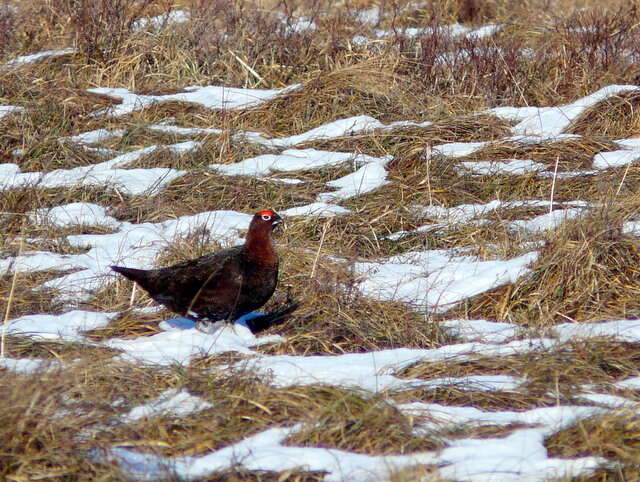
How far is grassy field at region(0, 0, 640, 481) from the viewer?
3.02m

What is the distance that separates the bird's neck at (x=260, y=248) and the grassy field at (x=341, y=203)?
0.94 feet

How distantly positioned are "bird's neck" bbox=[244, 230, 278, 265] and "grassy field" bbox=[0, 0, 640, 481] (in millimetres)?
285

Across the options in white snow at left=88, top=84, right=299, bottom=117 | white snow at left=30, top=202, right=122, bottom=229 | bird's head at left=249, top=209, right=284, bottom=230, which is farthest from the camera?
white snow at left=88, top=84, right=299, bottom=117

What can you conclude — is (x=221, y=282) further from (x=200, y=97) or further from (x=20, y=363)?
(x=200, y=97)

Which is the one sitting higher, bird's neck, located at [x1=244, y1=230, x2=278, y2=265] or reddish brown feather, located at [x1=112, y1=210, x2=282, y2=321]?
bird's neck, located at [x1=244, y1=230, x2=278, y2=265]

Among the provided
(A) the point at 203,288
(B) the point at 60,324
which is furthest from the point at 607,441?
(B) the point at 60,324

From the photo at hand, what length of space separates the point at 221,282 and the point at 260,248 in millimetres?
251

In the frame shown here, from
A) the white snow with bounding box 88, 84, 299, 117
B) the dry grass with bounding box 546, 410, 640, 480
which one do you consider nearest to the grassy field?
the dry grass with bounding box 546, 410, 640, 480

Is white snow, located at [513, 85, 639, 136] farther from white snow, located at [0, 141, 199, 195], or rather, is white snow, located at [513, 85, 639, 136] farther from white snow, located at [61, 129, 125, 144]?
white snow, located at [61, 129, 125, 144]

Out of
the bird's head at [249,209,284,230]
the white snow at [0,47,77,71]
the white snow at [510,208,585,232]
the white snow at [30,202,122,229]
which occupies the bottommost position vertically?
the white snow at [30,202,122,229]

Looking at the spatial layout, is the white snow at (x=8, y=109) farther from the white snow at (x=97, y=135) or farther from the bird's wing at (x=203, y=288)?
the bird's wing at (x=203, y=288)

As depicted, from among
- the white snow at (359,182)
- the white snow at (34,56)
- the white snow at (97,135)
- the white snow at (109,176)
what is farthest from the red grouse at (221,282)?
the white snow at (34,56)

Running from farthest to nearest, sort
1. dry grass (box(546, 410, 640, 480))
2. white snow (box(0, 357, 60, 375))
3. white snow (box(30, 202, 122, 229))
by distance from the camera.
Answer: white snow (box(30, 202, 122, 229)) < white snow (box(0, 357, 60, 375)) < dry grass (box(546, 410, 640, 480))

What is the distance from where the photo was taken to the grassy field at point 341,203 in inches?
119
